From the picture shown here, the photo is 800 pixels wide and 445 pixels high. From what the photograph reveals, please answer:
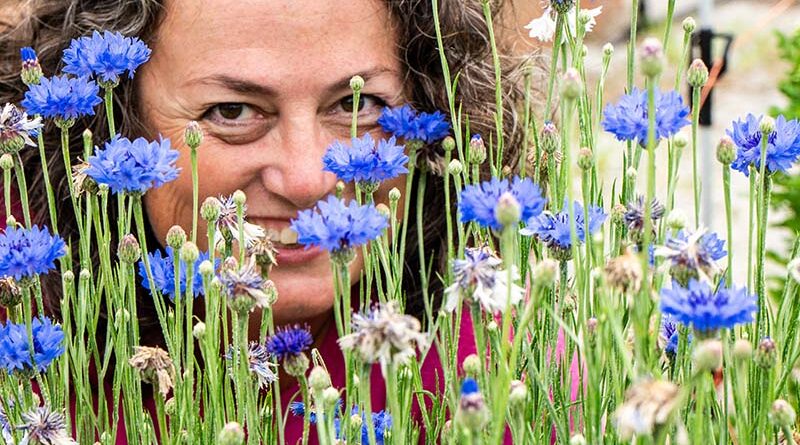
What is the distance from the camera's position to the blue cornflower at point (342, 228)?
2.65 ft

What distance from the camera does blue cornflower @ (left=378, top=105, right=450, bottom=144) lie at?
1301 mm

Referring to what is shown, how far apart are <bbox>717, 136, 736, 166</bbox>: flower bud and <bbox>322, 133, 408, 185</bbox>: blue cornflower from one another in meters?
0.26

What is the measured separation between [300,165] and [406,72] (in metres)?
0.21

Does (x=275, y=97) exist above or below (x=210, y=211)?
above

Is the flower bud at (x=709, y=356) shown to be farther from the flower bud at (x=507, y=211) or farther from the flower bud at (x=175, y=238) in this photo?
the flower bud at (x=175, y=238)

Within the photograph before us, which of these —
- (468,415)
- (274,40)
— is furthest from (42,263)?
(274,40)

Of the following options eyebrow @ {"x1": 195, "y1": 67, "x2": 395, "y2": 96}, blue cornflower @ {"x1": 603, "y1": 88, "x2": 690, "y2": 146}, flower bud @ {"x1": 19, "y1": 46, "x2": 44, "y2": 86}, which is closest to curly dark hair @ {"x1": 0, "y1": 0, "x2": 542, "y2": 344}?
eyebrow @ {"x1": 195, "y1": 67, "x2": 395, "y2": 96}

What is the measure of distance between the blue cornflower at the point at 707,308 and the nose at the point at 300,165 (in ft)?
2.49

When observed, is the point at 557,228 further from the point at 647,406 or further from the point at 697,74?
the point at 647,406

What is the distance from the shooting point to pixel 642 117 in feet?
3.00

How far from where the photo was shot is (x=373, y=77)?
148 centimetres

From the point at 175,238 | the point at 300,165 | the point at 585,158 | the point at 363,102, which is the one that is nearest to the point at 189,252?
the point at 175,238

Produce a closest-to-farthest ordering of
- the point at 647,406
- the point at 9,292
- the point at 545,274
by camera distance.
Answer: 1. the point at 647,406
2. the point at 545,274
3. the point at 9,292

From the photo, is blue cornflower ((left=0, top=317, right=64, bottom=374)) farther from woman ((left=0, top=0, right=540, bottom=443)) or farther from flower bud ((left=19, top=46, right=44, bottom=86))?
woman ((left=0, top=0, right=540, bottom=443))
